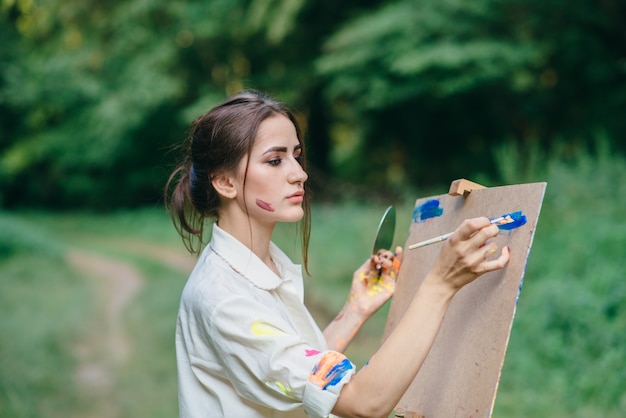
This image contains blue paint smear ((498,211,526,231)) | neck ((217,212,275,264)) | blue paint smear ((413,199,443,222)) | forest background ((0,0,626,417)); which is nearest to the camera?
blue paint smear ((498,211,526,231))

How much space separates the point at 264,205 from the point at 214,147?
0.21 meters

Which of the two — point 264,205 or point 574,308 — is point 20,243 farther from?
point 264,205

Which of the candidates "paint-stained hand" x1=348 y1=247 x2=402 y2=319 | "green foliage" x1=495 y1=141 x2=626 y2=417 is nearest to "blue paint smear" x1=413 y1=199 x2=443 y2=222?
"paint-stained hand" x1=348 y1=247 x2=402 y2=319

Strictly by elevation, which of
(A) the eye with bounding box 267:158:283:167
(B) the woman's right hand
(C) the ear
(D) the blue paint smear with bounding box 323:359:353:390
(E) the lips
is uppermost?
(A) the eye with bounding box 267:158:283:167

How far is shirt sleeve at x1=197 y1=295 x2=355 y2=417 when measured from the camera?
140 cm

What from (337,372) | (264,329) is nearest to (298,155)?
(264,329)

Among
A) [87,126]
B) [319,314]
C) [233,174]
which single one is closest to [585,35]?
[319,314]

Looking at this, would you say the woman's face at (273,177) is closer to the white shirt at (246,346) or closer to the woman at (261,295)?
the woman at (261,295)

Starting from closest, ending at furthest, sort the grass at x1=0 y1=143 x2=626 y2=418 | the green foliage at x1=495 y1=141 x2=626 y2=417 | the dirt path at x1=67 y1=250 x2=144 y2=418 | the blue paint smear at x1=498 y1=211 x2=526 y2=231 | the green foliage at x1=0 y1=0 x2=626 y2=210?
the blue paint smear at x1=498 y1=211 x2=526 y2=231, the green foliage at x1=495 y1=141 x2=626 y2=417, the grass at x1=0 y1=143 x2=626 y2=418, the dirt path at x1=67 y1=250 x2=144 y2=418, the green foliage at x1=0 y1=0 x2=626 y2=210

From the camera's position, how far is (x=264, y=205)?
1701 mm

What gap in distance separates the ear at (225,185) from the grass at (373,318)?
0.46 meters

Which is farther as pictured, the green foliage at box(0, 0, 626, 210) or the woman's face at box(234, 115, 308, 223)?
the green foliage at box(0, 0, 626, 210)

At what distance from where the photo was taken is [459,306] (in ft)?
5.59

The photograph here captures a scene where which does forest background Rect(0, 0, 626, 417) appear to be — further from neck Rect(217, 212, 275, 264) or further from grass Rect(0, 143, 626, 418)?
neck Rect(217, 212, 275, 264)
